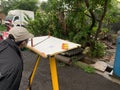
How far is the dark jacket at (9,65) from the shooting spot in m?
2.12

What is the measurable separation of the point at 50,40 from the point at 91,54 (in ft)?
13.1

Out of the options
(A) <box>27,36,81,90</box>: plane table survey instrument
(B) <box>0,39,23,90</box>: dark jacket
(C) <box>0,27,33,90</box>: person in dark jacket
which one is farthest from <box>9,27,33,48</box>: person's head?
(A) <box>27,36,81,90</box>: plane table survey instrument

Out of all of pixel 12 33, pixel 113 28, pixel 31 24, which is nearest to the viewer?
pixel 12 33

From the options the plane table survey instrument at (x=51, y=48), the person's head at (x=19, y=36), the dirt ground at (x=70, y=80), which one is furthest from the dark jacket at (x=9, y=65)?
the dirt ground at (x=70, y=80)

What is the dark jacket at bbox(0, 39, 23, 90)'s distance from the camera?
212 cm

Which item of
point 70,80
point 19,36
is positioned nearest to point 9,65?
point 19,36

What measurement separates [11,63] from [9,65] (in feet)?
0.11

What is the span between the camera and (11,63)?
221cm

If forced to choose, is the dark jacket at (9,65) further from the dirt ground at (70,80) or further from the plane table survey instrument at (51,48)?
the dirt ground at (70,80)

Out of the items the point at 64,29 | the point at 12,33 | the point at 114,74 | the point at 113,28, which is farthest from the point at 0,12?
the point at 12,33

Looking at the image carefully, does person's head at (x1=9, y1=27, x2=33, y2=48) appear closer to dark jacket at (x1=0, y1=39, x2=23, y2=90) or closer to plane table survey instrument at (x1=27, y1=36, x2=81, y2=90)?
dark jacket at (x1=0, y1=39, x2=23, y2=90)

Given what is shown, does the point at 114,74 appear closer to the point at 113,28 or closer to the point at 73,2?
the point at 73,2

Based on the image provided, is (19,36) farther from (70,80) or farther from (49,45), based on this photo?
(70,80)

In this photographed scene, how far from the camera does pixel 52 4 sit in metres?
7.71
